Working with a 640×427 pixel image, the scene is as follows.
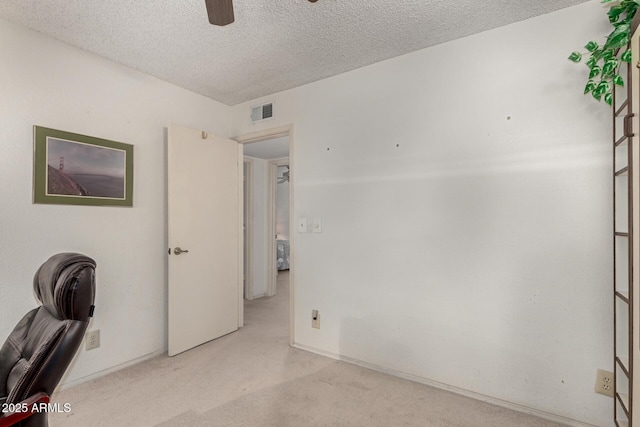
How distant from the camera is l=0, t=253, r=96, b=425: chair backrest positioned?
957 millimetres

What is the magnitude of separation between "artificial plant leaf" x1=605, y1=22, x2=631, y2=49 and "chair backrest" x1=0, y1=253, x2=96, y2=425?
2.45 m

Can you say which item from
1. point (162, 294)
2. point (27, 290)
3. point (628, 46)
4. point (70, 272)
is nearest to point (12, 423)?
point (70, 272)

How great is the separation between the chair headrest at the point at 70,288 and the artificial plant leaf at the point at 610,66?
244 centimetres

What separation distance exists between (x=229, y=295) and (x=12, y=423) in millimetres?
2437

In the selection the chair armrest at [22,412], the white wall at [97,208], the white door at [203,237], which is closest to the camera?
the chair armrest at [22,412]

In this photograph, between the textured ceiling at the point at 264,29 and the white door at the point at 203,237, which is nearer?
the textured ceiling at the point at 264,29

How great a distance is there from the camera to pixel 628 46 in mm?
1515

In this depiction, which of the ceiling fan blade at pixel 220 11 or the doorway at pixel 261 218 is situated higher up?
the ceiling fan blade at pixel 220 11

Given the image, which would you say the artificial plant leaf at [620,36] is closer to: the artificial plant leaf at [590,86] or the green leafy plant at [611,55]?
the green leafy plant at [611,55]

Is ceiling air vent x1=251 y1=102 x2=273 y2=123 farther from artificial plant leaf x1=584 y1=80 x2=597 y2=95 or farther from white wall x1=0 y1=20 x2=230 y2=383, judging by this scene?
artificial plant leaf x1=584 y1=80 x2=597 y2=95

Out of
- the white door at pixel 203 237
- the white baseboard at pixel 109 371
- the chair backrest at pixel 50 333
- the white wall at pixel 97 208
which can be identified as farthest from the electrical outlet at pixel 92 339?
the chair backrest at pixel 50 333

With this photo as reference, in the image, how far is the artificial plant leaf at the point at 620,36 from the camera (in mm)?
1486

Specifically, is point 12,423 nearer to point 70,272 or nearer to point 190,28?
point 70,272

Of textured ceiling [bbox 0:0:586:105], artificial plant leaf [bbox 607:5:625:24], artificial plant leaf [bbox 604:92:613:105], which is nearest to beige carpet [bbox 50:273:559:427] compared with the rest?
artificial plant leaf [bbox 604:92:613:105]
